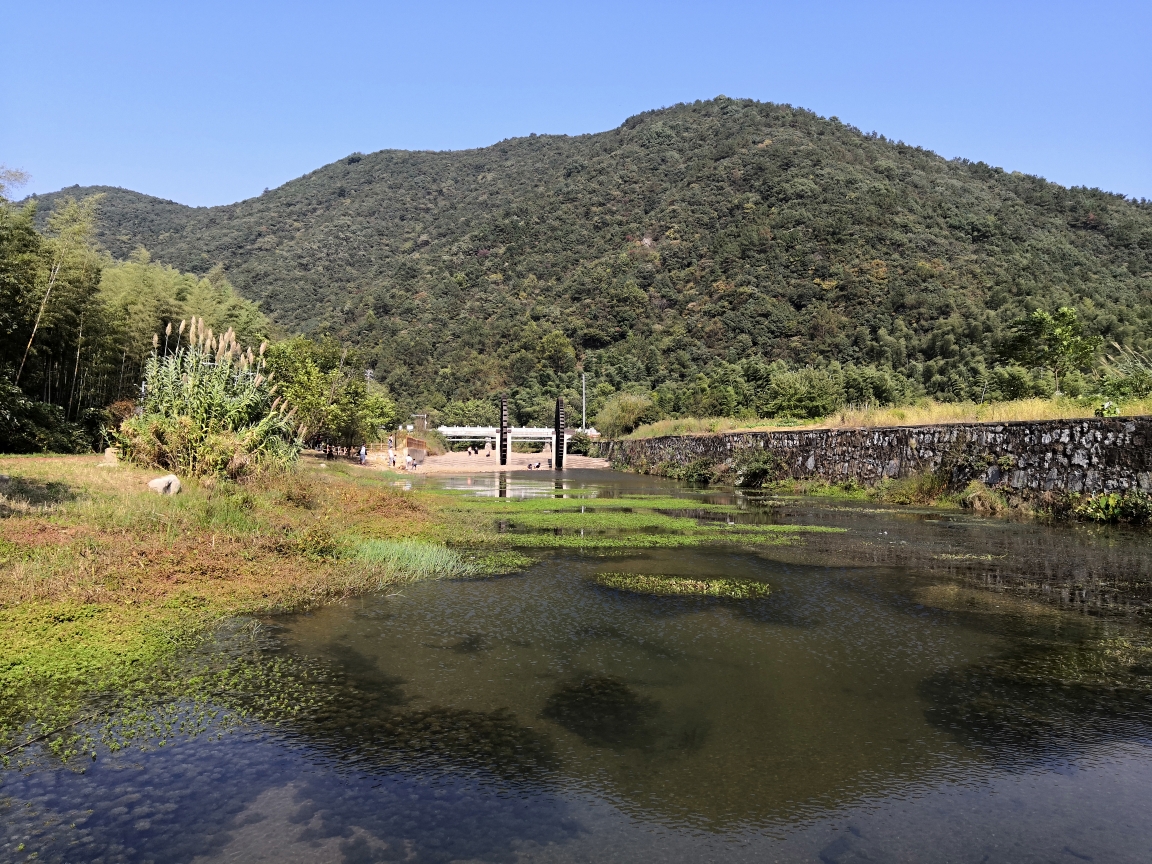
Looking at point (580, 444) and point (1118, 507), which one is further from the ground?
point (1118, 507)

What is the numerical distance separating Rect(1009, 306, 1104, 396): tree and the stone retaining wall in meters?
12.2

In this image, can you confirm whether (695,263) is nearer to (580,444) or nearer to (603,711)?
(580,444)

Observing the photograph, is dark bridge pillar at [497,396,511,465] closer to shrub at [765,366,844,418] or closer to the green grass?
shrub at [765,366,844,418]

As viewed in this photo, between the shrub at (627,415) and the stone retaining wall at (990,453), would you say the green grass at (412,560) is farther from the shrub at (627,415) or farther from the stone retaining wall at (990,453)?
the shrub at (627,415)

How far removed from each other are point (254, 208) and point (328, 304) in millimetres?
55139

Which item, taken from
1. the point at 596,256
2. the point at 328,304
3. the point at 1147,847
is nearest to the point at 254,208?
the point at 328,304

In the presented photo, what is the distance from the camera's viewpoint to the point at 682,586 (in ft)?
27.7

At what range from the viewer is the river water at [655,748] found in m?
3.29

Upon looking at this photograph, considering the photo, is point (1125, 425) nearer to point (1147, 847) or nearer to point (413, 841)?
point (1147, 847)

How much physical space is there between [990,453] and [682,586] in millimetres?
11304

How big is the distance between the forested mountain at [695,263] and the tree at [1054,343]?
2963mm

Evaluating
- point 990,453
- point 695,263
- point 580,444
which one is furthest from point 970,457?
point 695,263

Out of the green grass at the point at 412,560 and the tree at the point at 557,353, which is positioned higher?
the tree at the point at 557,353

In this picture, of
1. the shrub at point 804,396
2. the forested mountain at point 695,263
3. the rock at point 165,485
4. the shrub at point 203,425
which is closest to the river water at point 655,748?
the rock at point 165,485
